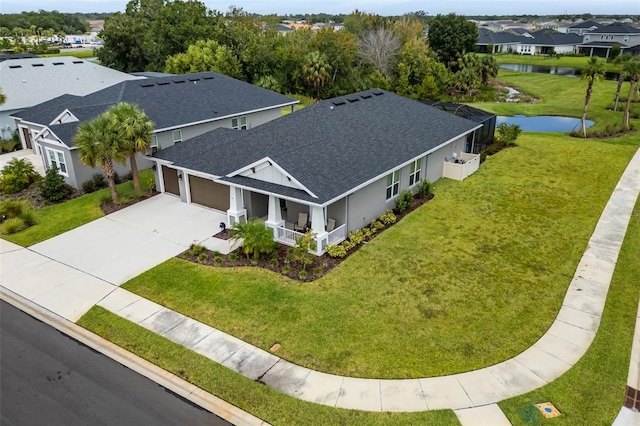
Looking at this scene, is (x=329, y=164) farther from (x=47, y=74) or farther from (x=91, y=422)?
(x=47, y=74)

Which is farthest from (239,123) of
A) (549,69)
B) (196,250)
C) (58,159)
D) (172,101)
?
(549,69)

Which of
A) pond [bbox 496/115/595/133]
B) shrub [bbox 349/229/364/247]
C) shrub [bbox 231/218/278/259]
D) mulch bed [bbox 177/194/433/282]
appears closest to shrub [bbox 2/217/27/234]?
mulch bed [bbox 177/194/433/282]

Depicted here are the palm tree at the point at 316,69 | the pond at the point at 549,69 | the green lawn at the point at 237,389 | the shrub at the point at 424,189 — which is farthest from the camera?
the pond at the point at 549,69

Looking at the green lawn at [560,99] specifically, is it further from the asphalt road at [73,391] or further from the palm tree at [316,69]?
the asphalt road at [73,391]

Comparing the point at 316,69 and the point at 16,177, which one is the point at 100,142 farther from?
the point at 316,69

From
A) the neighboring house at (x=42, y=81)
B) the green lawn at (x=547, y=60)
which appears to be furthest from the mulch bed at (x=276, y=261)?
the green lawn at (x=547, y=60)

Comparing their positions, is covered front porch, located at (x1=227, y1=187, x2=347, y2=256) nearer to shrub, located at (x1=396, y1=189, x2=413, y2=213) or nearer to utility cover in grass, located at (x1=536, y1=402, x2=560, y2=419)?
shrub, located at (x1=396, y1=189, x2=413, y2=213)
